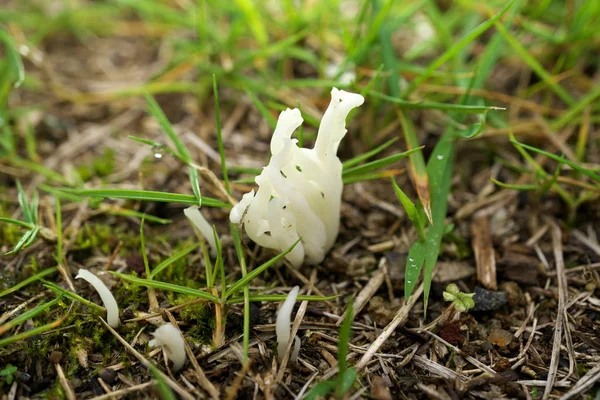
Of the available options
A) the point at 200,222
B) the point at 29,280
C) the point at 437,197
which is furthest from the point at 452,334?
the point at 29,280

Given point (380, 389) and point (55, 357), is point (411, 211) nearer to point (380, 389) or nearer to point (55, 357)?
point (380, 389)

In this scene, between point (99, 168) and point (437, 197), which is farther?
point (99, 168)

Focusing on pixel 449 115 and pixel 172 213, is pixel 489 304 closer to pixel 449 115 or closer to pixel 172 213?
pixel 449 115

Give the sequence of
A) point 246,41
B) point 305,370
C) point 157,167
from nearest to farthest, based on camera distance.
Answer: point 305,370, point 157,167, point 246,41

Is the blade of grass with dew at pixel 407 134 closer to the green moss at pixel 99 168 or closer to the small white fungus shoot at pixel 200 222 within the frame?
the small white fungus shoot at pixel 200 222

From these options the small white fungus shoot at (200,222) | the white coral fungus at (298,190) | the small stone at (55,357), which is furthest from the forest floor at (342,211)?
the white coral fungus at (298,190)

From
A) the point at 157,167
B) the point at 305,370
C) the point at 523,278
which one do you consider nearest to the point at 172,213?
the point at 157,167

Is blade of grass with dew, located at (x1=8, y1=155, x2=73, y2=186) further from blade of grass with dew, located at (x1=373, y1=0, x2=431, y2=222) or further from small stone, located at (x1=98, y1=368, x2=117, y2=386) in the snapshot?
blade of grass with dew, located at (x1=373, y1=0, x2=431, y2=222)
